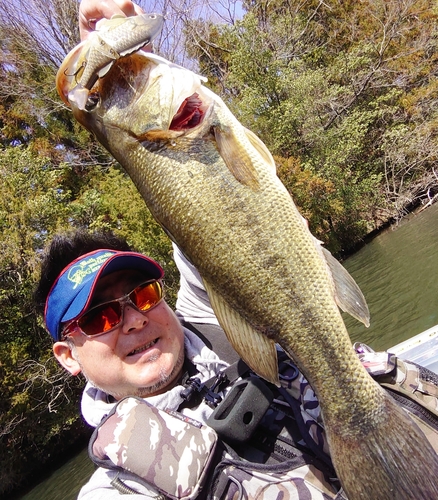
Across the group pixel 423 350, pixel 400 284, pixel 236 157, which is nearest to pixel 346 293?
Answer: pixel 236 157

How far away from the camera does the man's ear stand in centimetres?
212

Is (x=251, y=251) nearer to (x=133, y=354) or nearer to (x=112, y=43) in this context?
(x=133, y=354)

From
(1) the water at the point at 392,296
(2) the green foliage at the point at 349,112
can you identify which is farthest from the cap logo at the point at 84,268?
(2) the green foliage at the point at 349,112

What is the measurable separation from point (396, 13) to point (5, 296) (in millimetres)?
22625

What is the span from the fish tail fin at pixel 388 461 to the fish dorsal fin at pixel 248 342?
330 millimetres

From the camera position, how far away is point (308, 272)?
170 centimetres

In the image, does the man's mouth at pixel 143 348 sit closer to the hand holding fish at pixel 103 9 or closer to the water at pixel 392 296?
the hand holding fish at pixel 103 9

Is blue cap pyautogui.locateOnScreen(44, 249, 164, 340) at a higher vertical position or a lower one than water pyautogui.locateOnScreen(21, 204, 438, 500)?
higher

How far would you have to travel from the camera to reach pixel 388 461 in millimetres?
1452

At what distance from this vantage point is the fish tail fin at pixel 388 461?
4.54ft

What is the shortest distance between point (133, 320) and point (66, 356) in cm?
44

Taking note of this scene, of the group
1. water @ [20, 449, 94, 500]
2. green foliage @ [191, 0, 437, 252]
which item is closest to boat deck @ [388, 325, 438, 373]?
water @ [20, 449, 94, 500]

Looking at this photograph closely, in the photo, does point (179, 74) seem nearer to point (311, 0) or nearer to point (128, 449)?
point (128, 449)

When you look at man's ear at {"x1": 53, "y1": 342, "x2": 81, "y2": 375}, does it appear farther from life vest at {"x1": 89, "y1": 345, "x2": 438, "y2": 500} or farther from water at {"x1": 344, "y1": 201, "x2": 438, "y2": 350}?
water at {"x1": 344, "y1": 201, "x2": 438, "y2": 350}
